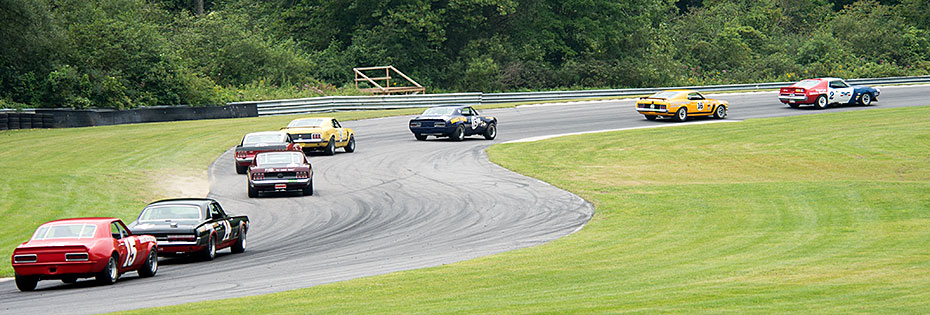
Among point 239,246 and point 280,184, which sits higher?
point 280,184

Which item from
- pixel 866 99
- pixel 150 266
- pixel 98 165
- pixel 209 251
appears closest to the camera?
pixel 150 266

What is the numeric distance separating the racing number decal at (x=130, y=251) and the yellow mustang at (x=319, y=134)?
56.5 feet

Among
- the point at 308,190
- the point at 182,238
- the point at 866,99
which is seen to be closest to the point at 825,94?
the point at 866,99

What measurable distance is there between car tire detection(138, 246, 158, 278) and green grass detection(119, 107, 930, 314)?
3477mm

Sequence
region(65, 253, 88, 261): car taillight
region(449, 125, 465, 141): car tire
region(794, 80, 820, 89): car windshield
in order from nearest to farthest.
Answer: region(65, 253, 88, 261): car taillight, region(449, 125, 465, 141): car tire, region(794, 80, 820, 89): car windshield

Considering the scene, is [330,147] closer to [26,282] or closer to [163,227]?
[163,227]

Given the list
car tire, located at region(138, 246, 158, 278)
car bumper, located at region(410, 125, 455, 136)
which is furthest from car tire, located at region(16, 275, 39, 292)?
car bumper, located at region(410, 125, 455, 136)

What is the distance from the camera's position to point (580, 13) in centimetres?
6103

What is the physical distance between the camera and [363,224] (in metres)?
19.5

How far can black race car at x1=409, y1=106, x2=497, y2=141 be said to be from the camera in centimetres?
3488

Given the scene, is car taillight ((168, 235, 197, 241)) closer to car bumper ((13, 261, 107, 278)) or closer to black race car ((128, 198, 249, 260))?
black race car ((128, 198, 249, 260))

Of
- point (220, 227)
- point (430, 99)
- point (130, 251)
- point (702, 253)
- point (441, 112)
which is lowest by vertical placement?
point (702, 253)

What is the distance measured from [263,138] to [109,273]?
15315 mm

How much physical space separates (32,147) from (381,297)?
24422 millimetres
